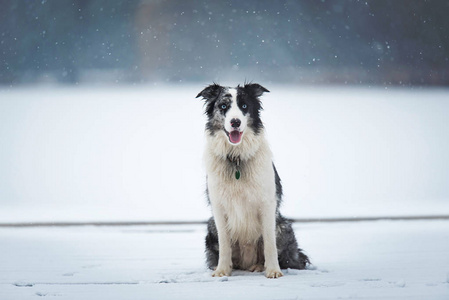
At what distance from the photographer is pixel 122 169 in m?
6.86

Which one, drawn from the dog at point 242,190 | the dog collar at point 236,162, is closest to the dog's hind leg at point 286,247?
the dog at point 242,190

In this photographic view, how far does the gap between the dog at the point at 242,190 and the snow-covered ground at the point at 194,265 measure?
139mm

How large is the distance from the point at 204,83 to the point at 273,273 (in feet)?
21.9

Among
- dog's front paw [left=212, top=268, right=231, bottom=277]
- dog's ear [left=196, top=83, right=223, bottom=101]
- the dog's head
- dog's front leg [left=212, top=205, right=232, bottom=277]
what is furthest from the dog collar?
dog's front paw [left=212, top=268, right=231, bottom=277]

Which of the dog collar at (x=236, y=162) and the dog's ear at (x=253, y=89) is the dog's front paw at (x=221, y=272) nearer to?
the dog collar at (x=236, y=162)

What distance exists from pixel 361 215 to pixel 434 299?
2917 millimetres

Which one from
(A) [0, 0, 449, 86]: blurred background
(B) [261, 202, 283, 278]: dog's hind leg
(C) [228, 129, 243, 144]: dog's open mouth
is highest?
(A) [0, 0, 449, 86]: blurred background

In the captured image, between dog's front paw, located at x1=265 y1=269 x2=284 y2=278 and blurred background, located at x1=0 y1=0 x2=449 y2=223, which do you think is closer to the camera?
dog's front paw, located at x1=265 y1=269 x2=284 y2=278

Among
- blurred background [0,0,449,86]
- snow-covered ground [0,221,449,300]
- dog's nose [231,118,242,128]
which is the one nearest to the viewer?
snow-covered ground [0,221,449,300]

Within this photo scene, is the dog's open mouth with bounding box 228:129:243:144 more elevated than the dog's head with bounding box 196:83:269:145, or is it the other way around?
the dog's head with bounding box 196:83:269:145

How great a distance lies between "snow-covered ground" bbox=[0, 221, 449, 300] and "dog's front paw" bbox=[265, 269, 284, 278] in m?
0.04

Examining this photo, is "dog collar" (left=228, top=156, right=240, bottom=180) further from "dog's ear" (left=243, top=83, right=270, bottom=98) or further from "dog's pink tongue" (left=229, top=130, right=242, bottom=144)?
"dog's ear" (left=243, top=83, right=270, bottom=98)

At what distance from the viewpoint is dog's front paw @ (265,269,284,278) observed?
235cm

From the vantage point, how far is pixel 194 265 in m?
2.81
